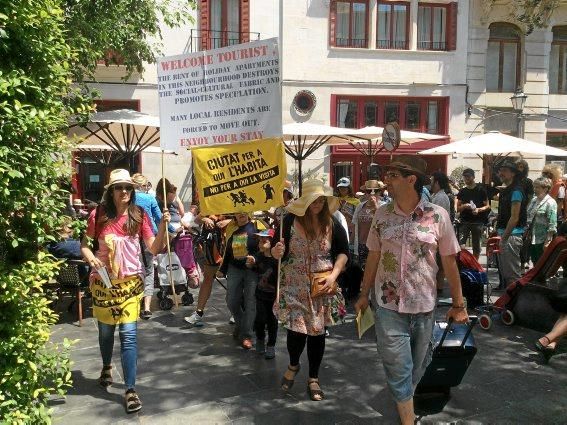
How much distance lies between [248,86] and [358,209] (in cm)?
403

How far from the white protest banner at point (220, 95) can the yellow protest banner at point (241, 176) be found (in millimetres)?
93

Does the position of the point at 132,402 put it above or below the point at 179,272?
below

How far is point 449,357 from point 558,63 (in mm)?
18613

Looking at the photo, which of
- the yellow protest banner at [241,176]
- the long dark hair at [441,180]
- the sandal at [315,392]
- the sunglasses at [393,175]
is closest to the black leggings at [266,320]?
the sandal at [315,392]

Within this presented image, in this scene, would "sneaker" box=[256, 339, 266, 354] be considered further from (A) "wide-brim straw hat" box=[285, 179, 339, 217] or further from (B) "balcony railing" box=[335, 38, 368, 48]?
(B) "balcony railing" box=[335, 38, 368, 48]

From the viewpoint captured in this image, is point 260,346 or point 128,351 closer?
point 128,351

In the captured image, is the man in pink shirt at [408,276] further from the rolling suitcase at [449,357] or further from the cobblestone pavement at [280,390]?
the cobblestone pavement at [280,390]

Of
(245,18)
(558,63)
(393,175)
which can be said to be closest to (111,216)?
(393,175)

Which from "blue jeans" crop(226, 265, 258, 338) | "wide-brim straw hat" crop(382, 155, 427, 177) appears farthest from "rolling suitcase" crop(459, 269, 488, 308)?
"wide-brim straw hat" crop(382, 155, 427, 177)

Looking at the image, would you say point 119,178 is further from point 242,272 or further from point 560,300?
point 560,300

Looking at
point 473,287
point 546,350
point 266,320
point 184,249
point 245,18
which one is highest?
point 245,18

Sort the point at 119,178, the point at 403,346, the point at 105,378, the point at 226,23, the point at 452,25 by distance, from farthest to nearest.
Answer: the point at 452,25 < the point at 226,23 < the point at 105,378 < the point at 119,178 < the point at 403,346

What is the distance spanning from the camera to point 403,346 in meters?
3.79

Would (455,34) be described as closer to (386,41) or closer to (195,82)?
(386,41)
